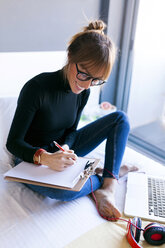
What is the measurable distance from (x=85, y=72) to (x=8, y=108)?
1.85 ft

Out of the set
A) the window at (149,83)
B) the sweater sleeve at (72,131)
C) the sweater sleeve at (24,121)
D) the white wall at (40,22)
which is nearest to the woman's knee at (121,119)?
the sweater sleeve at (72,131)

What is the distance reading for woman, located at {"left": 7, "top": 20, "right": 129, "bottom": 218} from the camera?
111 cm

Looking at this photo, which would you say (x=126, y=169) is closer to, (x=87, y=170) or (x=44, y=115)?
(x=87, y=170)

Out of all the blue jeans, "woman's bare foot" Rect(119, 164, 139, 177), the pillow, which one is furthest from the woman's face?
"woman's bare foot" Rect(119, 164, 139, 177)

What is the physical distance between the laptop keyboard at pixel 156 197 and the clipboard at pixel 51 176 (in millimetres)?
337

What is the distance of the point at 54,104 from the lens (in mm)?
1257

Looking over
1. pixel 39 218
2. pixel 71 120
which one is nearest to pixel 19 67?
pixel 71 120

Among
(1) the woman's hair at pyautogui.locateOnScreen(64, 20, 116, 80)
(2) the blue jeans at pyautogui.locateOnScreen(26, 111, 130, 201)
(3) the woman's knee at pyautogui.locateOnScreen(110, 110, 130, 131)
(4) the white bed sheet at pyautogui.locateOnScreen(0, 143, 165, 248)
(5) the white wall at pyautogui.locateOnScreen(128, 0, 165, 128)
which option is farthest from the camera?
(5) the white wall at pyautogui.locateOnScreen(128, 0, 165, 128)

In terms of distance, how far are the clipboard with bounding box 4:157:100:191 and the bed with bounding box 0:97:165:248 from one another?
15cm

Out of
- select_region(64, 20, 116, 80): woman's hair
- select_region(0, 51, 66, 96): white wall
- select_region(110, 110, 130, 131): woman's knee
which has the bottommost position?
select_region(110, 110, 130, 131): woman's knee

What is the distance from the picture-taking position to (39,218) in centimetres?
108

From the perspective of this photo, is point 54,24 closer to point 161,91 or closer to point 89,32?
point 89,32

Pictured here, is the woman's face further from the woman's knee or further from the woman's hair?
the woman's knee

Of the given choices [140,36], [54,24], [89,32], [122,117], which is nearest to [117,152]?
[122,117]
